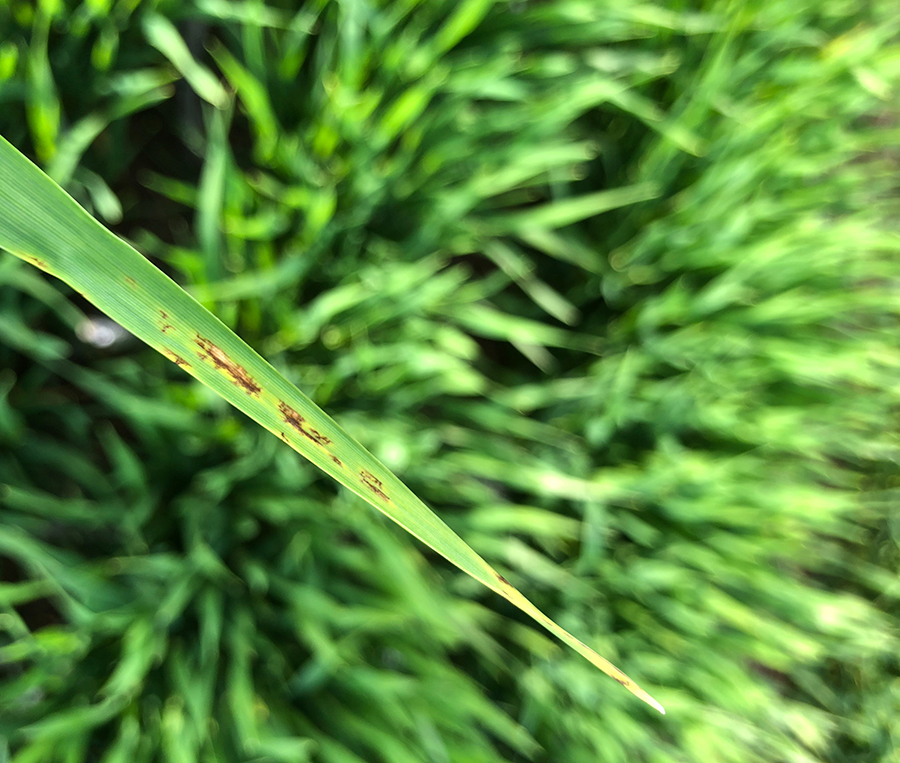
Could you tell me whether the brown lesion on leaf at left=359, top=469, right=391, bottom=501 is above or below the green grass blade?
below

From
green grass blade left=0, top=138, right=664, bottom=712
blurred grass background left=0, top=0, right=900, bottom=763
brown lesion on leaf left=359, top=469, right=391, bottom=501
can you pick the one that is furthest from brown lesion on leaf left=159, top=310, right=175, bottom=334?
blurred grass background left=0, top=0, right=900, bottom=763

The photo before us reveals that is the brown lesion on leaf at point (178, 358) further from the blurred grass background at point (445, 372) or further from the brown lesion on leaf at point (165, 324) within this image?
the blurred grass background at point (445, 372)

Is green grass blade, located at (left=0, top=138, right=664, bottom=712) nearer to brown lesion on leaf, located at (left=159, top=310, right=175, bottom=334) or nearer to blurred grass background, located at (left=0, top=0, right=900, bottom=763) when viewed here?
brown lesion on leaf, located at (left=159, top=310, right=175, bottom=334)

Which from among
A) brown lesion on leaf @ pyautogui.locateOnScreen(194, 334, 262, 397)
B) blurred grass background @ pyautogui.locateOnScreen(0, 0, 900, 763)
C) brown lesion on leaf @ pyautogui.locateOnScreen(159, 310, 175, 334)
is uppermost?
brown lesion on leaf @ pyautogui.locateOnScreen(159, 310, 175, 334)

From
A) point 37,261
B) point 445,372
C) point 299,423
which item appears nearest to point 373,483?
point 299,423

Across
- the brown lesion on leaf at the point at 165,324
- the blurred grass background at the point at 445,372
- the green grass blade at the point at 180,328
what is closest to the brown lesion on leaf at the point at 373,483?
the green grass blade at the point at 180,328

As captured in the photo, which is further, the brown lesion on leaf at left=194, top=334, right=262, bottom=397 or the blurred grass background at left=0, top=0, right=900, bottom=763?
the blurred grass background at left=0, top=0, right=900, bottom=763

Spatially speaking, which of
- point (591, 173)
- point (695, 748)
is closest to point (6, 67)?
point (591, 173)
